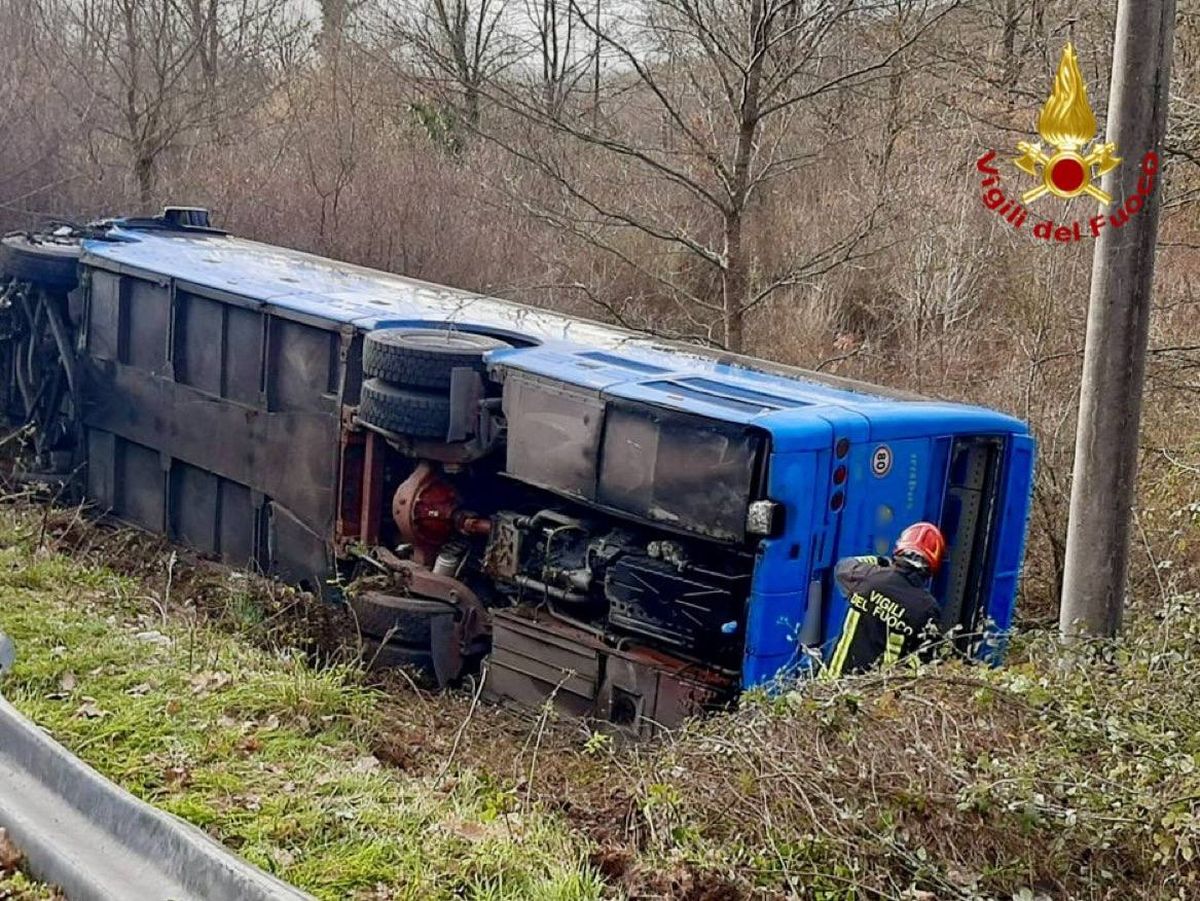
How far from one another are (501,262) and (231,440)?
28.3 feet

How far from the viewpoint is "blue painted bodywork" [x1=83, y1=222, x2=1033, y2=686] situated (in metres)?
5.94

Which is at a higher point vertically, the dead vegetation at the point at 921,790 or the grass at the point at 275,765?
the dead vegetation at the point at 921,790

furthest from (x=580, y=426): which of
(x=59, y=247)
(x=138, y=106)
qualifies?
(x=138, y=106)

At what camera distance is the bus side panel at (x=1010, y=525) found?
276 inches

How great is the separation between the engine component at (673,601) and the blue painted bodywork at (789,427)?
0.47 feet

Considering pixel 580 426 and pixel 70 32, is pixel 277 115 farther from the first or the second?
pixel 580 426

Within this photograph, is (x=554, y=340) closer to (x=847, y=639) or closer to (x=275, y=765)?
(x=847, y=639)

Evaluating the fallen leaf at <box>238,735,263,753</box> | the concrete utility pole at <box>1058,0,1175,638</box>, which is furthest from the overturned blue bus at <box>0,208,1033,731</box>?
the fallen leaf at <box>238,735,263,753</box>

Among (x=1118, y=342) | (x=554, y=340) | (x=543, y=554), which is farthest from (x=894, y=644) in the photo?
(x=554, y=340)

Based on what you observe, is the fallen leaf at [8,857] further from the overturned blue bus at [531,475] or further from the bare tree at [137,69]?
the bare tree at [137,69]

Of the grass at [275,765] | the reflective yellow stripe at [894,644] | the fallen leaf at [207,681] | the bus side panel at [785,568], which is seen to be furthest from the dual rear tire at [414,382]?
the reflective yellow stripe at [894,644]

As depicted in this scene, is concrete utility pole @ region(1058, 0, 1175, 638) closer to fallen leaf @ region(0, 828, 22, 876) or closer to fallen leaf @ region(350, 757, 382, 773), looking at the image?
fallen leaf @ region(350, 757, 382, 773)

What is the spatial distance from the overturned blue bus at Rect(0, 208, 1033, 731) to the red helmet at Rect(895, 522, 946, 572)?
335mm

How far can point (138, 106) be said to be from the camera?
57.2ft
